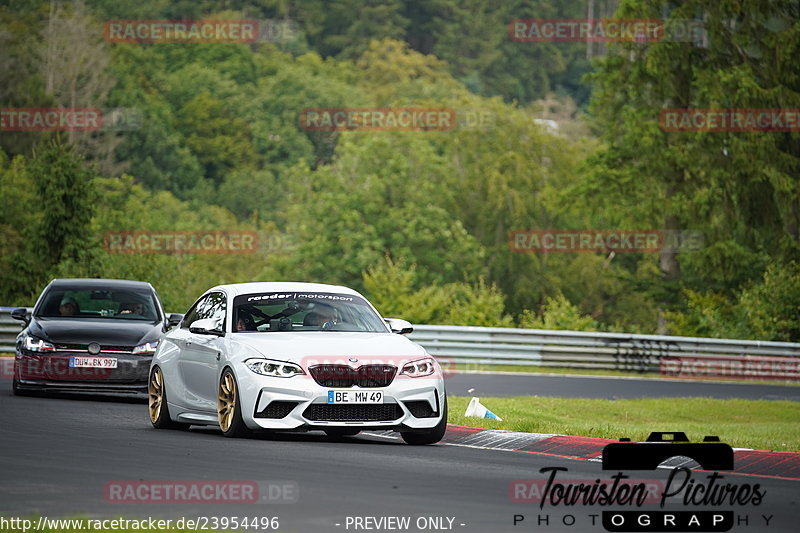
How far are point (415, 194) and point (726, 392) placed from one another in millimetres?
52923

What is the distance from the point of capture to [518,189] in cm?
8956

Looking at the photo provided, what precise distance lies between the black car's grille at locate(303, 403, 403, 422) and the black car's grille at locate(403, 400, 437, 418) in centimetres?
24

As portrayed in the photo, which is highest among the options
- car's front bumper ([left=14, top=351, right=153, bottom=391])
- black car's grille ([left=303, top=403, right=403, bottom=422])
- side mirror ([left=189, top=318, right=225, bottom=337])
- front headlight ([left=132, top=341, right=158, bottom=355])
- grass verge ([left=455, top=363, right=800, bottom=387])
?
side mirror ([left=189, top=318, right=225, bottom=337])

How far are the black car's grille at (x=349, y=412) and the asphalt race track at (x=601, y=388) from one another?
38.8 feet

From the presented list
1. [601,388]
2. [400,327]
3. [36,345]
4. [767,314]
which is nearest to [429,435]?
[400,327]

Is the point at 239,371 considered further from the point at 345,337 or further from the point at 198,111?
the point at 198,111

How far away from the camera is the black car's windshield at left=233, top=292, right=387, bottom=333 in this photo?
655 inches

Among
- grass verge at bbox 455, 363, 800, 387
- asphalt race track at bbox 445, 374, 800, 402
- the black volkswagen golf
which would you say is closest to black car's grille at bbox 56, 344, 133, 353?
the black volkswagen golf

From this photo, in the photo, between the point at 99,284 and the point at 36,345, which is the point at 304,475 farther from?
the point at 99,284

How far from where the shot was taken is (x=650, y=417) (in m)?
26.2

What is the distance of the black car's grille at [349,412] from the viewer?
50.6 ft

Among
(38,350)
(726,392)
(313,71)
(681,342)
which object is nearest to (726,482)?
(38,350)

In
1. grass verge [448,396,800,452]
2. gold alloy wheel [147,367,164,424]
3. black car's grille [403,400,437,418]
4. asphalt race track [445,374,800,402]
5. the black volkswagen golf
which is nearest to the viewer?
black car's grille [403,400,437,418]

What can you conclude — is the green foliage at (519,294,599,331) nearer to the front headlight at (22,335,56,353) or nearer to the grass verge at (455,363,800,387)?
the grass verge at (455,363,800,387)
